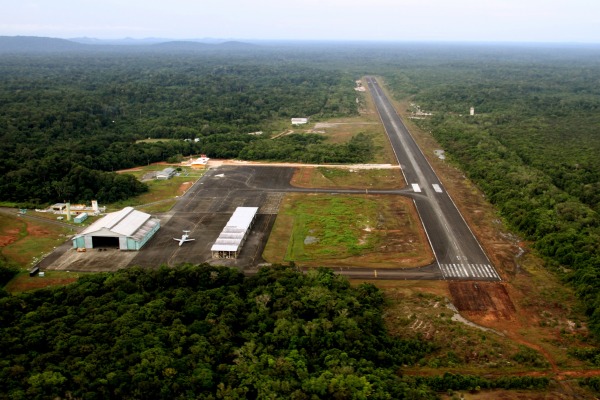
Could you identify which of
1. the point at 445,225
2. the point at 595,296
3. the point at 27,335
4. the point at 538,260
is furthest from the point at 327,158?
the point at 27,335

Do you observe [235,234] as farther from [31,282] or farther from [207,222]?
[31,282]

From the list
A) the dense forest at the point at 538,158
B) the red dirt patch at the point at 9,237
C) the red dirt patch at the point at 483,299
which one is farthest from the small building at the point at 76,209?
the dense forest at the point at 538,158

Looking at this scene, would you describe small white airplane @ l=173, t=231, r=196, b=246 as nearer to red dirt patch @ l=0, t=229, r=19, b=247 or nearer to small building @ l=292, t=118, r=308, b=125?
red dirt patch @ l=0, t=229, r=19, b=247

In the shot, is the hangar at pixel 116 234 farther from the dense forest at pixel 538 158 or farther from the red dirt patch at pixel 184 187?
the dense forest at pixel 538 158

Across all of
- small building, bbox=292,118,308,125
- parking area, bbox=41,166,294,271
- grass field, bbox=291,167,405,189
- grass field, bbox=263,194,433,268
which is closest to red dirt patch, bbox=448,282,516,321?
grass field, bbox=263,194,433,268

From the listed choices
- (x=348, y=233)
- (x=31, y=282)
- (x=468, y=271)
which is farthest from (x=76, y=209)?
(x=468, y=271)

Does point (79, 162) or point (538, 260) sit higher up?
point (79, 162)

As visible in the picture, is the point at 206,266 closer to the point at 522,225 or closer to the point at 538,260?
the point at 538,260
